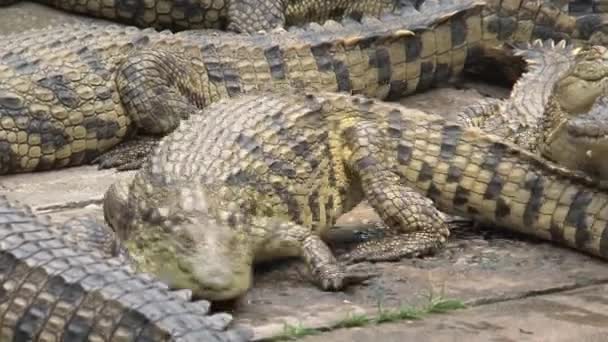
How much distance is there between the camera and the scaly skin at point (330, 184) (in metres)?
4.76

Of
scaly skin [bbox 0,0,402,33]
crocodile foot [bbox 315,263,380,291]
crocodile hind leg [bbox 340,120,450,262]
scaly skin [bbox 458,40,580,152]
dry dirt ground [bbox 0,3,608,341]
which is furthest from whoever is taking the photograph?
scaly skin [bbox 0,0,402,33]

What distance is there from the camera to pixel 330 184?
529 centimetres

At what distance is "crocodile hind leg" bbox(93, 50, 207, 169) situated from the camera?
21.7ft

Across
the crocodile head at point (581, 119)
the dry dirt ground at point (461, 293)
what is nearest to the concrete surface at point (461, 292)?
the dry dirt ground at point (461, 293)

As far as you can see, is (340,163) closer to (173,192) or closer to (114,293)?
(173,192)

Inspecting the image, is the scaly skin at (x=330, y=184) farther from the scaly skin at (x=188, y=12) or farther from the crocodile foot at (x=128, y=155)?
the scaly skin at (x=188, y=12)

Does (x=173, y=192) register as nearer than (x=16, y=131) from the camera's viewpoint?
Yes

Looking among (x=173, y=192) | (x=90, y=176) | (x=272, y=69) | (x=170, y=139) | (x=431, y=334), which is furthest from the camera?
(x=272, y=69)

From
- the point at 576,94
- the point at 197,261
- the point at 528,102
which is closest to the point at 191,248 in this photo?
the point at 197,261

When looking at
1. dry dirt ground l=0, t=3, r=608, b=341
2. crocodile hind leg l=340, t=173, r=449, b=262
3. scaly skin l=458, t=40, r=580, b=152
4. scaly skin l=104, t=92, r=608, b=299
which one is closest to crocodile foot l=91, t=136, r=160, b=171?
dry dirt ground l=0, t=3, r=608, b=341

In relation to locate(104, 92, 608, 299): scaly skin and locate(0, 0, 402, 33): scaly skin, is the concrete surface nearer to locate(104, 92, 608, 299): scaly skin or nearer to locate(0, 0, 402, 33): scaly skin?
locate(104, 92, 608, 299): scaly skin

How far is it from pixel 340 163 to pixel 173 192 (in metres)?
0.82

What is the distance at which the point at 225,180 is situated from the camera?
4.89 metres

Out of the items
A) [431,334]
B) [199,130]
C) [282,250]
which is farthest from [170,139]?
[431,334]
